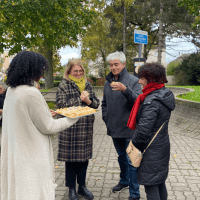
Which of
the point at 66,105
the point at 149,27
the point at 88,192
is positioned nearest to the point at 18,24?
the point at 66,105

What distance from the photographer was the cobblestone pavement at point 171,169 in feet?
12.4

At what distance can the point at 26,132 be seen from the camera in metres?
2.04

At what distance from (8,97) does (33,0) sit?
6859 mm

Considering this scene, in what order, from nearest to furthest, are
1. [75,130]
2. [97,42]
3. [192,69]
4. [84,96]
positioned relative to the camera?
[84,96] < [75,130] < [192,69] < [97,42]

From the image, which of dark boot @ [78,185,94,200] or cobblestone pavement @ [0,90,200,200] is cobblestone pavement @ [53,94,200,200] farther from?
dark boot @ [78,185,94,200]

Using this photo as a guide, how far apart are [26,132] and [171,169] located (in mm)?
3664

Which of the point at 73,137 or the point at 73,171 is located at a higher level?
the point at 73,137

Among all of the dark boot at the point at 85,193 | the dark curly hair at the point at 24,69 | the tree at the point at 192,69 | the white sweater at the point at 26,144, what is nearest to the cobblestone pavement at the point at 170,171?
the dark boot at the point at 85,193

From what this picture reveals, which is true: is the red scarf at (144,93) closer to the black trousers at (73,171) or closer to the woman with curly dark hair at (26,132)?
the woman with curly dark hair at (26,132)

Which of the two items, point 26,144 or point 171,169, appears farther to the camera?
point 171,169

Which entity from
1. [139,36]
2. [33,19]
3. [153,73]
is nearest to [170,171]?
[153,73]

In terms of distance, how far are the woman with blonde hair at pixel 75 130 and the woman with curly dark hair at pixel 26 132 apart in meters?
1.11

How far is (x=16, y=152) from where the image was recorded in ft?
6.71

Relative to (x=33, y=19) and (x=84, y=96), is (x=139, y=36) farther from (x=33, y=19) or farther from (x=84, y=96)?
(x=84, y=96)
